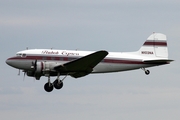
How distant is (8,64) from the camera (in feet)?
111

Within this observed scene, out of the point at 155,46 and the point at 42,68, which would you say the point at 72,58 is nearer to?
the point at 42,68

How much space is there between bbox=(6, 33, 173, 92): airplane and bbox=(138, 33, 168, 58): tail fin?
1.05ft

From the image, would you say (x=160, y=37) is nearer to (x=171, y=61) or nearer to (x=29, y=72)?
(x=171, y=61)

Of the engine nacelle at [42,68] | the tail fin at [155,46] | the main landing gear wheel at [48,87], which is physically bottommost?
the main landing gear wheel at [48,87]

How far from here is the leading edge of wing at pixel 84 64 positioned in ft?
105

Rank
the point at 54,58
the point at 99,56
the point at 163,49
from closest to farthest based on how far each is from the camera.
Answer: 1. the point at 99,56
2. the point at 54,58
3. the point at 163,49

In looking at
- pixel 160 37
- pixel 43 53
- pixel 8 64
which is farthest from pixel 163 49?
pixel 8 64

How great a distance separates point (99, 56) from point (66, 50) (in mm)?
3583

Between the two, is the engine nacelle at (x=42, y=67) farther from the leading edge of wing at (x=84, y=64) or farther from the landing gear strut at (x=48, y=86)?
the landing gear strut at (x=48, y=86)

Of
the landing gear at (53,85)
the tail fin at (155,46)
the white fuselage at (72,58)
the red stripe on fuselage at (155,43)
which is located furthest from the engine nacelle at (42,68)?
the red stripe on fuselage at (155,43)

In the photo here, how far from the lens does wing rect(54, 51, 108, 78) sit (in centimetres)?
3197

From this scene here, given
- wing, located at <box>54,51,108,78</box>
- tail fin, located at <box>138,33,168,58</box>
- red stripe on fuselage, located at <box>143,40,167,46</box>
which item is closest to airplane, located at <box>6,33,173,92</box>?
wing, located at <box>54,51,108,78</box>

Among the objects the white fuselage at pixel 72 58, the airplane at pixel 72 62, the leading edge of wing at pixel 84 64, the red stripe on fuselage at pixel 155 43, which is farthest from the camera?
the red stripe on fuselage at pixel 155 43

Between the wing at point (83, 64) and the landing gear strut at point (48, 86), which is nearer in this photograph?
the wing at point (83, 64)
